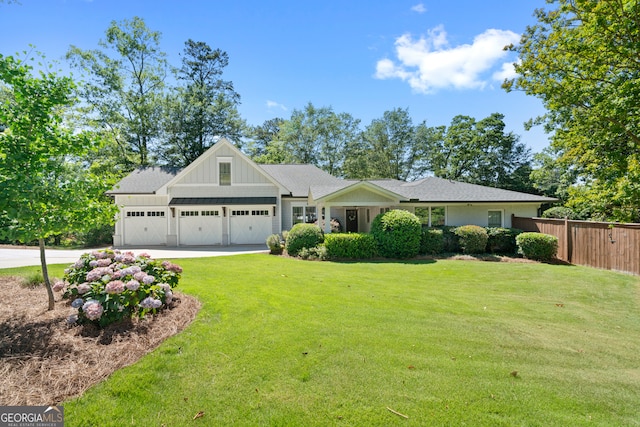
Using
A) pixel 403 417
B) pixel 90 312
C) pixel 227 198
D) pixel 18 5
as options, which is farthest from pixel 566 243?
pixel 18 5

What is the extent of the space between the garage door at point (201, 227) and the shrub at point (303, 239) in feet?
21.6

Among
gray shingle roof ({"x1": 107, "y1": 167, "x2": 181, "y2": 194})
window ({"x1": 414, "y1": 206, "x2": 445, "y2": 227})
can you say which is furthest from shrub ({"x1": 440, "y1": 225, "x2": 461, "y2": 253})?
gray shingle roof ({"x1": 107, "y1": 167, "x2": 181, "y2": 194})

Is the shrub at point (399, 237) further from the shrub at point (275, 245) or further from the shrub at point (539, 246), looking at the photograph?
the shrub at point (539, 246)

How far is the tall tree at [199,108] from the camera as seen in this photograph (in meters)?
28.5

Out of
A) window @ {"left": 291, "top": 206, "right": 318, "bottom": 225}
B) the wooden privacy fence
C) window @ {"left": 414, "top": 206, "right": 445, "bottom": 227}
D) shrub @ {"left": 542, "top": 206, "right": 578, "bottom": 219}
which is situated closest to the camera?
the wooden privacy fence

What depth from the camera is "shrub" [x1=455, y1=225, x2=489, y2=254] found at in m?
14.4

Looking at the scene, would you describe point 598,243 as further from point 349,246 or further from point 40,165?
point 40,165

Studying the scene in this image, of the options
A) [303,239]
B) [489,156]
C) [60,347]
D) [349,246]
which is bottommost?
[60,347]

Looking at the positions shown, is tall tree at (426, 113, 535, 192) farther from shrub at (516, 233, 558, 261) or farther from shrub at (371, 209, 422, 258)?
shrub at (371, 209, 422, 258)

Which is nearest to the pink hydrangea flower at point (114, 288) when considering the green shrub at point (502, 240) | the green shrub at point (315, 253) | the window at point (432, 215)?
the green shrub at point (315, 253)

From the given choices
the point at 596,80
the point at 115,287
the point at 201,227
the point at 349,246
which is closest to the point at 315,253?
the point at 349,246

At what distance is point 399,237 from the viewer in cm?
1342

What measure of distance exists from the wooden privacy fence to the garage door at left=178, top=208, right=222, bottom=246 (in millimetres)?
17960

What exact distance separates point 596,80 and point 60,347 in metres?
14.2
